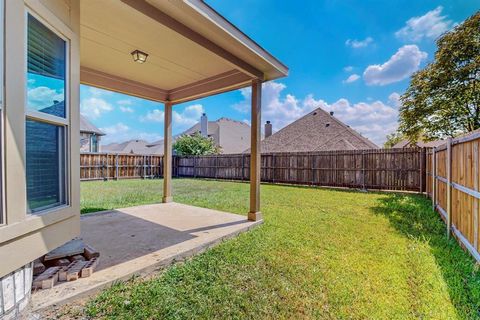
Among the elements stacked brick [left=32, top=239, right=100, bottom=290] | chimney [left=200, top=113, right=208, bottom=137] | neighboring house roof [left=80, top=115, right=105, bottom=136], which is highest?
chimney [left=200, top=113, right=208, bottom=137]

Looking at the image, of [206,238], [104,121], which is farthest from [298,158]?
[104,121]

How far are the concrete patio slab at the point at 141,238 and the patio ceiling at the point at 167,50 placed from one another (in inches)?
106

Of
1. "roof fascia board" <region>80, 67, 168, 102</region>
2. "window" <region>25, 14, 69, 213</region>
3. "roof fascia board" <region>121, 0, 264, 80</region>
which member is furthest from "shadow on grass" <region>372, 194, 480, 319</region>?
"roof fascia board" <region>80, 67, 168, 102</region>

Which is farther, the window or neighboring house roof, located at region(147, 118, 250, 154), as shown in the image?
neighboring house roof, located at region(147, 118, 250, 154)

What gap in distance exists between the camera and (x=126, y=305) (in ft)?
6.05

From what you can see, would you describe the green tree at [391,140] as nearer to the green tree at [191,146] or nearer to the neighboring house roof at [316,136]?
the neighboring house roof at [316,136]

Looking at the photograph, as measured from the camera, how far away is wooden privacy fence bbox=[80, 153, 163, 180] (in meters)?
12.8

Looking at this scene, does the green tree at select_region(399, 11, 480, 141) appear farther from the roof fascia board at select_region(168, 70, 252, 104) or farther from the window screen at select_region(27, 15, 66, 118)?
the window screen at select_region(27, 15, 66, 118)

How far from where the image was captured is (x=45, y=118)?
1.70 meters

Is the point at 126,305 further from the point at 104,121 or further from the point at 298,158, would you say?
the point at 104,121

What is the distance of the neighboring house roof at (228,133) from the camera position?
26.1 meters

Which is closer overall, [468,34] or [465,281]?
[465,281]

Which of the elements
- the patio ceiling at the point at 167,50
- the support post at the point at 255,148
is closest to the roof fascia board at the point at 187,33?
the patio ceiling at the point at 167,50

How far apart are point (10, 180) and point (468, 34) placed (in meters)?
10.7
